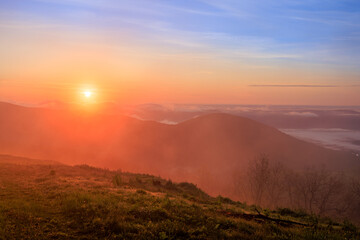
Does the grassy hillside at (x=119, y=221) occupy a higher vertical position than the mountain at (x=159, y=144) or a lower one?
higher

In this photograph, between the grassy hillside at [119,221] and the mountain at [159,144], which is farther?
the mountain at [159,144]

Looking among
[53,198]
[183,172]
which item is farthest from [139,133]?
[53,198]

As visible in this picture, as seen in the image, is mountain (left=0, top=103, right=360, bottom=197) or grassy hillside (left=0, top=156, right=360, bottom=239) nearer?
grassy hillside (left=0, top=156, right=360, bottom=239)

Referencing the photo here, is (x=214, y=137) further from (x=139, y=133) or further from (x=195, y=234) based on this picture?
(x=195, y=234)

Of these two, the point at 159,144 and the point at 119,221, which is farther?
the point at 159,144

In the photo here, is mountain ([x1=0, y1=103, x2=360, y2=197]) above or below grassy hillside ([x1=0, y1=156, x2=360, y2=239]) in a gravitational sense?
below

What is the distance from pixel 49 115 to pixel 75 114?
48.3ft

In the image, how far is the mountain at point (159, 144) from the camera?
110 m

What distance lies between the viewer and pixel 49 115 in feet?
494

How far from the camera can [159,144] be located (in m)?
141

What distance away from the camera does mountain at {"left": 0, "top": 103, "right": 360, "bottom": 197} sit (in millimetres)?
110438

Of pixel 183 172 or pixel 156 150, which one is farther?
pixel 156 150

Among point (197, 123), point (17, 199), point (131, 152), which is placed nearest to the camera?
point (17, 199)

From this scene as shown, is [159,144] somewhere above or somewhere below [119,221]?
below
